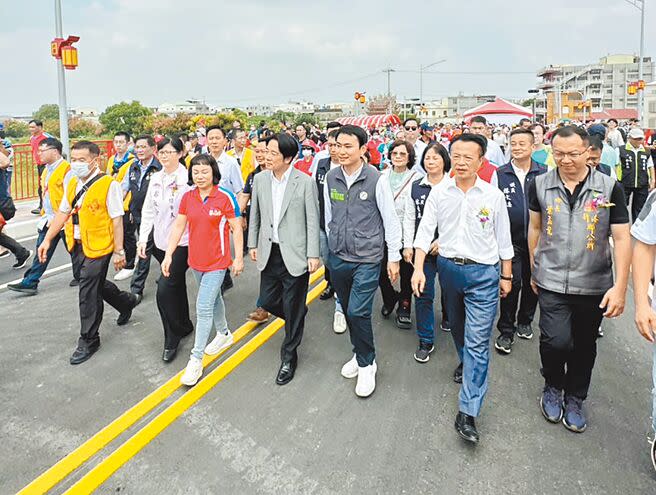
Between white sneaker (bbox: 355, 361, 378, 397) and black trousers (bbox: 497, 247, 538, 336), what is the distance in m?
1.41

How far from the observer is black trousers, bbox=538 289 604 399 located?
10.2 feet

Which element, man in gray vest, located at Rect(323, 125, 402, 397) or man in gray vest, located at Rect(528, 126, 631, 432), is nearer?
man in gray vest, located at Rect(528, 126, 631, 432)

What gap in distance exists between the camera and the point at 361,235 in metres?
3.54

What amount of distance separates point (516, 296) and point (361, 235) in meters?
1.77

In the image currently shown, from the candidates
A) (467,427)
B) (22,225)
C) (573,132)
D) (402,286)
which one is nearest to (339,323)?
(402,286)

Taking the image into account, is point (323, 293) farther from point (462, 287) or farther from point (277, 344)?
point (462, 287)

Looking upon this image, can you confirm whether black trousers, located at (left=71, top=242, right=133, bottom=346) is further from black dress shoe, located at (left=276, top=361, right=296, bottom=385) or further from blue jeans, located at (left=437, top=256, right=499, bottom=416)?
blue jeans, located at (left=437, top=256, right=499, bottom=416)

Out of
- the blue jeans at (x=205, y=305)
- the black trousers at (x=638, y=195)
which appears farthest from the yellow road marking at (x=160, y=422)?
the black trousers at (x=638, y=195)

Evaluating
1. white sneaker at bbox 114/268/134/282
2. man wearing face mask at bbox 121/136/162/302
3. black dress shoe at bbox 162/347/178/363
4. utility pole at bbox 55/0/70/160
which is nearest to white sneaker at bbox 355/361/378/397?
black dress shoe at bbox 162/347/178/363

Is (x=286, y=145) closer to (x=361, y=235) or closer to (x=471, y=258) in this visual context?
(x=361, y=235)

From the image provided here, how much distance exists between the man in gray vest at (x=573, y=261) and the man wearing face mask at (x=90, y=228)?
3.58 m

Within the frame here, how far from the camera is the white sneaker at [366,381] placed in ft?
11.6

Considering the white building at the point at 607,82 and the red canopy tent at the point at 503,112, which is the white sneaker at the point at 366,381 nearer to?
the red canopy tent at the point at 503,112

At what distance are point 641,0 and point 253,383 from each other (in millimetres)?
31511
